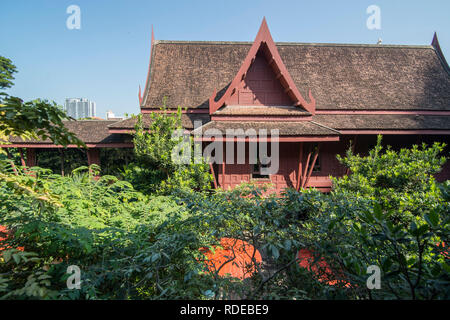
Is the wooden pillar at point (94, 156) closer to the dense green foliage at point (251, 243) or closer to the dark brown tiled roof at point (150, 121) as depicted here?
the dark brown tiled roof at point (150, 121)

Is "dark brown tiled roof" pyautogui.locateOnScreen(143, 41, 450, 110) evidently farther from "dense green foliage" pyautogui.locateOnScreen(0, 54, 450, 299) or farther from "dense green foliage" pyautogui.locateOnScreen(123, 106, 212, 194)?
"dense green foliage" pyautogui.locateOnScreen(0, 54, 450, 299)

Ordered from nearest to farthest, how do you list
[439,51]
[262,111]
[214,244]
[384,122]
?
[214,244]
[262,111]
[384,122]
[439,51]

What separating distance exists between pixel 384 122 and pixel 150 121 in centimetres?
931

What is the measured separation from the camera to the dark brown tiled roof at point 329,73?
363 inches

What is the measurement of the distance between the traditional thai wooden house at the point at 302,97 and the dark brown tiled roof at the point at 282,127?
4 centimetres

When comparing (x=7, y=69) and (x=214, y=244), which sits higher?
(x=7, y=69)

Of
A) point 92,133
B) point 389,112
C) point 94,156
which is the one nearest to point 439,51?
point 389,112

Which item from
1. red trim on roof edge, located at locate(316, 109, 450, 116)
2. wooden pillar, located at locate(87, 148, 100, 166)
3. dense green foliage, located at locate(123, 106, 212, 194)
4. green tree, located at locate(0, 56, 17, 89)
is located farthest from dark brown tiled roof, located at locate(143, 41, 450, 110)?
green tree, located at locate(0, 56, 17, 89)

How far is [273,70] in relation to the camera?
26.7 feet

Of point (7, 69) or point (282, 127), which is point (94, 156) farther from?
point (7, 69)

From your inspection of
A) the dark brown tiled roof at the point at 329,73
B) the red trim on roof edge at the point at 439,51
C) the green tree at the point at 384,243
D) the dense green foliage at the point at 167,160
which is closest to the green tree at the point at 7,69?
the dark brown tiled roof at the point at 329,73
